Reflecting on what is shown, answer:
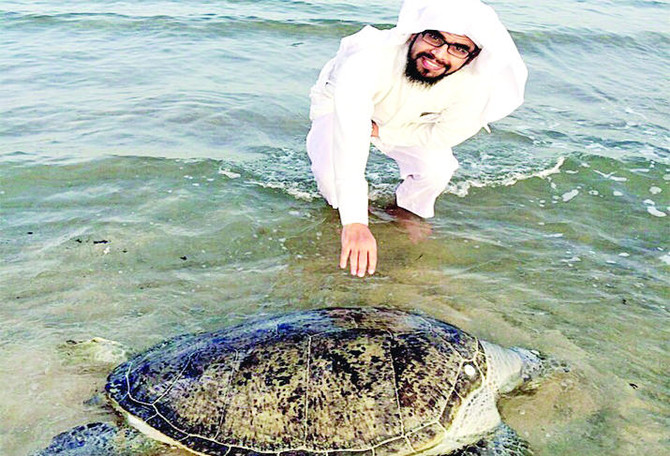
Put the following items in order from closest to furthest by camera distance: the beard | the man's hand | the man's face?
1. the man's hand
2. the man's face
3. the beard

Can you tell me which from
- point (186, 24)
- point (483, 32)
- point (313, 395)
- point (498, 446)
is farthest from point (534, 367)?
point (186, 24)

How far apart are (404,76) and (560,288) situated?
1.58 metres

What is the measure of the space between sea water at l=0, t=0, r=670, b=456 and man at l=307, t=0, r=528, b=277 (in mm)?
548

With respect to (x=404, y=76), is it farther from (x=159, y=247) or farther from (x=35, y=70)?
(x=35, y=70)

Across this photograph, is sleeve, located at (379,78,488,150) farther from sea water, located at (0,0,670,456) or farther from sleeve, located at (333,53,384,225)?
sleeve, located at (333,53,384,225)

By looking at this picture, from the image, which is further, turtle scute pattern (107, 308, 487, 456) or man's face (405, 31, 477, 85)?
man's face (405, 31, 477, 85)

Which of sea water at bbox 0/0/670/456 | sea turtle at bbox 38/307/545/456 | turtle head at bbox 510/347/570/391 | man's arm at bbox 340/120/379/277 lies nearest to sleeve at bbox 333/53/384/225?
man's arm at bbox 340/120/379/277

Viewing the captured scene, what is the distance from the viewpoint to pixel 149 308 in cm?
327

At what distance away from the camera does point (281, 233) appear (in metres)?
4.11

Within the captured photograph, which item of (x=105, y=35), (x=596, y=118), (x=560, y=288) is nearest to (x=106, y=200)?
(x=560, y=288)

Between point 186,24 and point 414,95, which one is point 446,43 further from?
point 186,24

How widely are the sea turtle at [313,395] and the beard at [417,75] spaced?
155 cm

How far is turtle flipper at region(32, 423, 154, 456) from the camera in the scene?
7.68ft

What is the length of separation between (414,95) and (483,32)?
754 millimetres
